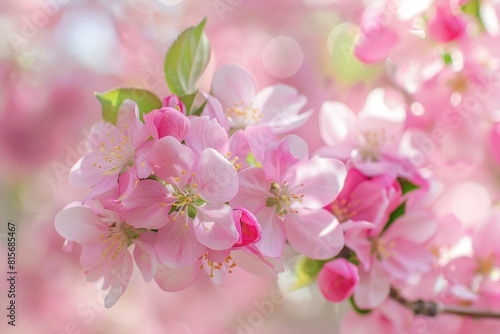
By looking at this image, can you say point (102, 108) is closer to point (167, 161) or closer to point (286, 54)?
point (167, 161)

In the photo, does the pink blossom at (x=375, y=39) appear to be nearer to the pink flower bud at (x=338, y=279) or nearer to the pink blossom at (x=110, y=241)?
the pink flower bud at (x=338, y=279)

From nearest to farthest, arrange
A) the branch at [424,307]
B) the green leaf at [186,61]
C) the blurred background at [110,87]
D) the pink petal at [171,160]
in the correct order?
1. the pink petal at [171,160]
2. the green leaf at [186,61]
3. the branch at [424,307]
4. the blurred background at [110,87]

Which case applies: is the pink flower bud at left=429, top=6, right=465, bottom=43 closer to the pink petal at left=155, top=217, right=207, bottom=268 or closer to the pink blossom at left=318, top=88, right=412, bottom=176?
the pink blossom at left=318, top=88, right=412, bottom=176

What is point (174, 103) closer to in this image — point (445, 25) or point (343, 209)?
point (343, 209)

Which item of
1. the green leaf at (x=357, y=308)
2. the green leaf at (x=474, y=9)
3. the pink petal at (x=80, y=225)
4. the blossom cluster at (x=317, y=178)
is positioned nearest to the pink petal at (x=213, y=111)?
the blossom cluster at (x=317, y=178)

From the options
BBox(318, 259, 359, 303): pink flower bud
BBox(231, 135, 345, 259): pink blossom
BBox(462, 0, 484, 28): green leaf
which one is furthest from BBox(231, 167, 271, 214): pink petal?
BBox(462, 0, 484, 28): green leaf

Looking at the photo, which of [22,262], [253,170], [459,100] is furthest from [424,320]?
[22,262]
